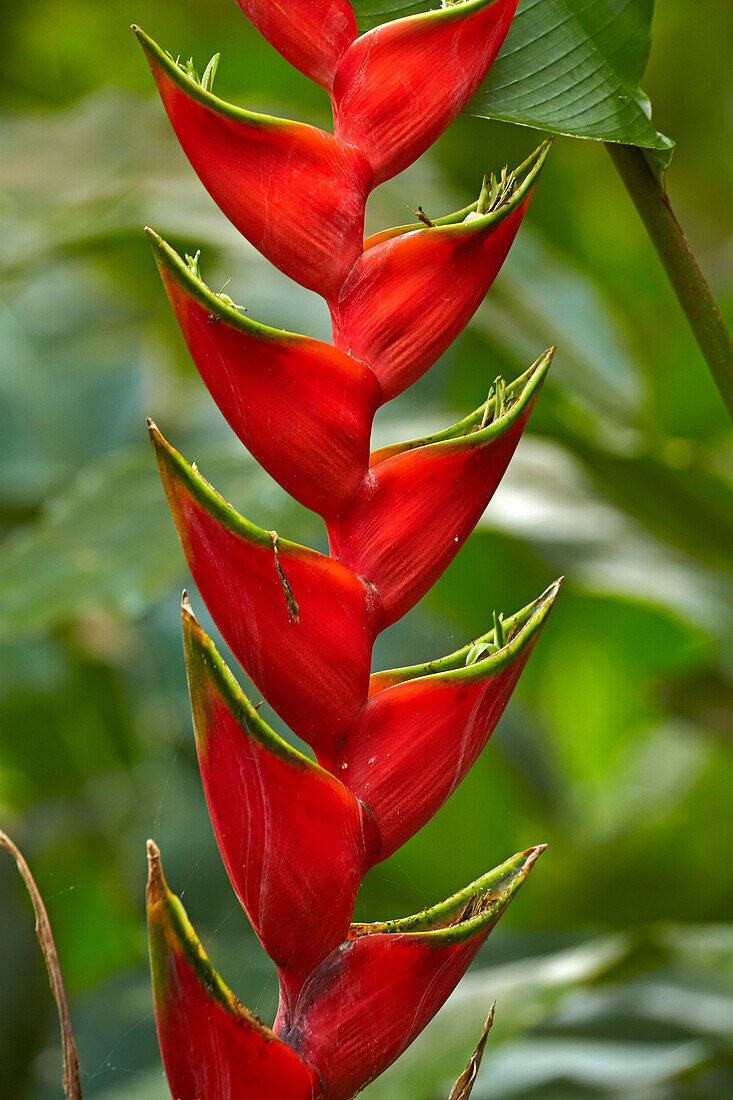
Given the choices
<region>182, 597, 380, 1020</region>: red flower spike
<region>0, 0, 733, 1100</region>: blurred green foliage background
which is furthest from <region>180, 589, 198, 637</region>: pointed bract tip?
<region>0, 0, 733, 1100</region>: blurred green foliage background

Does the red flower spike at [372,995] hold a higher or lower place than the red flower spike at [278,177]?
lower

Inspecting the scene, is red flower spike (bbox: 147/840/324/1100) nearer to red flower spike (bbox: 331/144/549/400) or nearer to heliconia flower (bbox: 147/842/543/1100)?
heliconia flower (bbox: 147/842/543/1100)

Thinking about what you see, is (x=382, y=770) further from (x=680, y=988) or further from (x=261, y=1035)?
(x=680, y=988)

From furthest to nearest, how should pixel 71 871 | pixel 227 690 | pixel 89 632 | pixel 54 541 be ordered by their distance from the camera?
1. pixel 89 632
2. pixel 71 871
3. pixel 54 541
4. pixel 227 690

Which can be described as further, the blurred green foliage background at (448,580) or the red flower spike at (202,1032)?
the blurred green foliage background at (448,580)

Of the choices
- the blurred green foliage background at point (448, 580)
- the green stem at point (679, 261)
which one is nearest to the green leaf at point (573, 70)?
the green stem at point (679, 261)

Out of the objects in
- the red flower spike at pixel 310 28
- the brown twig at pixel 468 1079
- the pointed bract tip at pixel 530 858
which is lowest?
the brown twig at pixel 468 1079

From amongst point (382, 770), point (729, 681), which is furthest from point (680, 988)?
point (382, 770)

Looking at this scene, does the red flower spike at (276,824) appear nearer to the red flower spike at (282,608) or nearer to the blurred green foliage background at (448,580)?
the red flower spike at (282,608)
